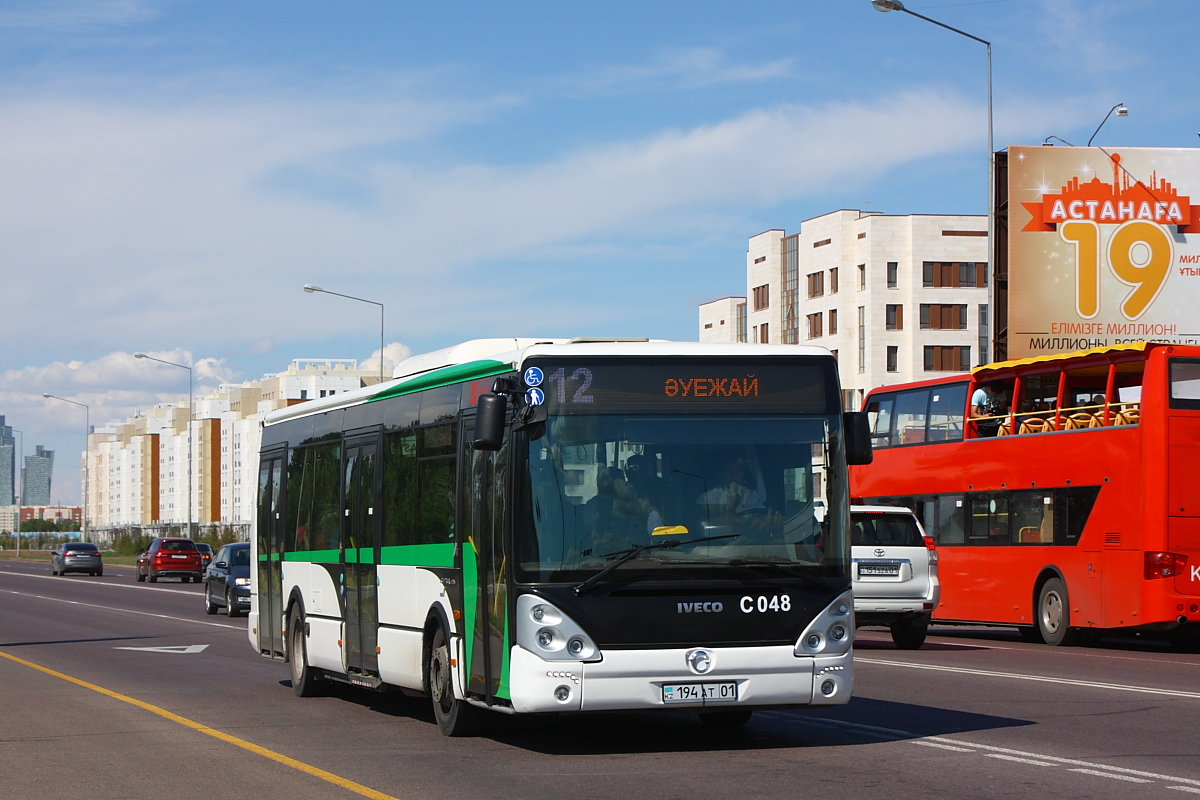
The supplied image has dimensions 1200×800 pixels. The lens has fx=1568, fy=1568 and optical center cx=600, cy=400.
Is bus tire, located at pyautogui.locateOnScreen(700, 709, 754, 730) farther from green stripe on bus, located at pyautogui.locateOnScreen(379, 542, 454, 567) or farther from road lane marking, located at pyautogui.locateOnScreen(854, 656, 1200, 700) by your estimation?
road lane marking, located at pyautogui.locateOnScreen(854, 656, 1200, 700)

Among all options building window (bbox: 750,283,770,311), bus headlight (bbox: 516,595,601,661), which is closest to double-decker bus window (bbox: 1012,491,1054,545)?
bus headlight (bbox: 516,595,601,661)

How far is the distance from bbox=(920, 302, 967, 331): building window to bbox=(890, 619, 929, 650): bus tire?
2570 inches

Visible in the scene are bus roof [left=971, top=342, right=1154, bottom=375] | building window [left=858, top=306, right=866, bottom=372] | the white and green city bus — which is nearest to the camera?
the white and green city bus

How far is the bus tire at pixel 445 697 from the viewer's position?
11.0 metres

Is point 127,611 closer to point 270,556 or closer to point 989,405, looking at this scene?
point 270,556

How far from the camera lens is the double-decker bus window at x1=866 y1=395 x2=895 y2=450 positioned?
27078 mm

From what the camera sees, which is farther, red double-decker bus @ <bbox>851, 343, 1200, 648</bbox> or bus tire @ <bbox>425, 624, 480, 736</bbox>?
red double-decker bus @ <bbox>851, 343, 1200, 648</bbox>

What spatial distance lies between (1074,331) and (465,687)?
93.0ft

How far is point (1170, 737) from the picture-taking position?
10.9 metres

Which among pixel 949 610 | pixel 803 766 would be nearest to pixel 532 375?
pixel 803 766

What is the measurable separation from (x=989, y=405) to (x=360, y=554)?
13.9 meters

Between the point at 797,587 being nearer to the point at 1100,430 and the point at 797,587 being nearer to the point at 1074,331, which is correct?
the point at 1100,430

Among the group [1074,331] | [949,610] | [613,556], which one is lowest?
[949,610]

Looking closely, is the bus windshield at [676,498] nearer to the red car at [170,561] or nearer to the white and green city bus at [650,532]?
the white and green city bus at [650,532]
